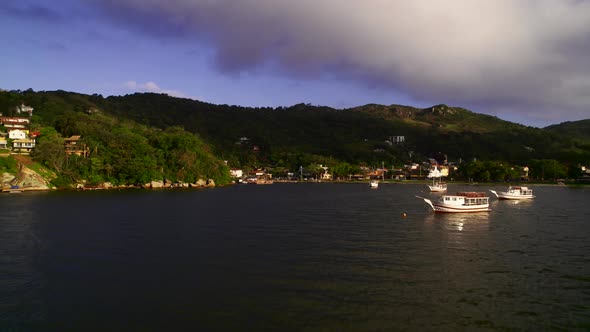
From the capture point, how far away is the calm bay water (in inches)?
653

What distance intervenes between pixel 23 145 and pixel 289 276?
91.3m

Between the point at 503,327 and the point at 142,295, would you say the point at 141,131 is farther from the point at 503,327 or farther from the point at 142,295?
the point at 503,327

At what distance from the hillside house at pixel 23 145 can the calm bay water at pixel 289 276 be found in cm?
5668

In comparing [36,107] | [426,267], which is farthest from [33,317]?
[36,107]

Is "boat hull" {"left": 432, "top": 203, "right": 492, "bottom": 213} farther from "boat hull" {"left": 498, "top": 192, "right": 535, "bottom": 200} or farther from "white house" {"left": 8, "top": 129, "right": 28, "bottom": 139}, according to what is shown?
"white house" {"left": 8, "top": 129, "right": 28, "bottom": 139}

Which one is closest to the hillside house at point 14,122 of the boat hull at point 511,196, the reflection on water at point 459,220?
the reflection on water at point 459,220

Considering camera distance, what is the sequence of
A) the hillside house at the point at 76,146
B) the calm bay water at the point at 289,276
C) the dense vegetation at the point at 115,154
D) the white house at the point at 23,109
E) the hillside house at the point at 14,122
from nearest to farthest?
1. the calm bay water at the point at 289,276
2. the dense vegetation at the point at 115,154
3. the hillside house at the point at 76,146
4. the hillside house at the point at 14,122
5. the white house at the point at 23,109

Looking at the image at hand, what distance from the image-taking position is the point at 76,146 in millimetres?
95875

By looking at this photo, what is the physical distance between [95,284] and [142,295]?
3.39 m

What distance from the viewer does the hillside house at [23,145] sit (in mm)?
90000

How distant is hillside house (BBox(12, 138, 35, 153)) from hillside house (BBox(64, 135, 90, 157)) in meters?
6.63

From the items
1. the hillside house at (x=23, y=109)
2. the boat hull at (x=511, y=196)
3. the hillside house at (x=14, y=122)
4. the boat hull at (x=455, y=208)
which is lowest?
the boat hull at (x=455, y=208)

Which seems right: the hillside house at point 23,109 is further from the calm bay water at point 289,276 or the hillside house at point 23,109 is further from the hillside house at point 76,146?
the calm bay water at point 289,276

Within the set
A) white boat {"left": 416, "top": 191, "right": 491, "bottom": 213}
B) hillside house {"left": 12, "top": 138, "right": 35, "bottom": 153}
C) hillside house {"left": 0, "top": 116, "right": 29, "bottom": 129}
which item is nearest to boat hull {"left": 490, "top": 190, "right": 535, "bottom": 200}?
white boat {"left": 416, "top": 191, "right": 491, "bottom": 213}
